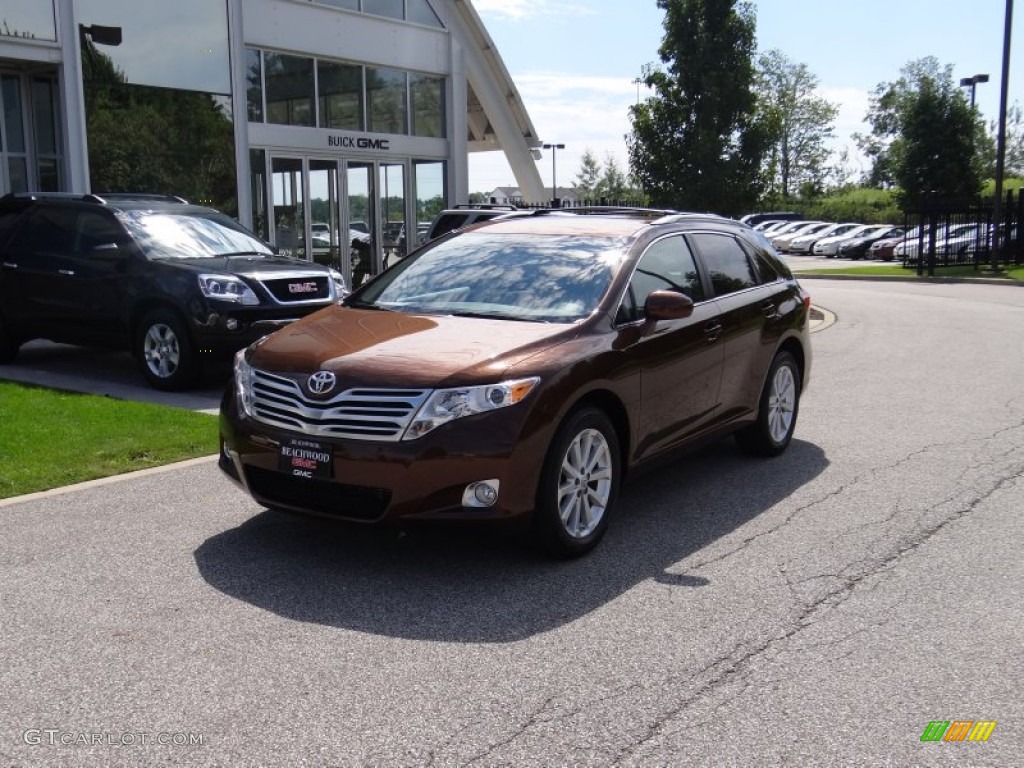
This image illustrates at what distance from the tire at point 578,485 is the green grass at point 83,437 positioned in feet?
11.4

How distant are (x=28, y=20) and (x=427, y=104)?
379 inches

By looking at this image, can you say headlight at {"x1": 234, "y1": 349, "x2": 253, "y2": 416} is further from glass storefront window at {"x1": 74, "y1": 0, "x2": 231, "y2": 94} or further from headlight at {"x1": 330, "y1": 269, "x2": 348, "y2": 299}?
glass storefront window at {"x1": 74, "y1": 0, "x2": 231, "y2": 94}

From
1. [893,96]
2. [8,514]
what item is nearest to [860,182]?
[893,96]

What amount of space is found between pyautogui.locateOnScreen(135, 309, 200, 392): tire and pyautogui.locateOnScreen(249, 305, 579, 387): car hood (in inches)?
181

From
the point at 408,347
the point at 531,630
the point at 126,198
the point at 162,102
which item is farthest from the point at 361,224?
the point at 531,630

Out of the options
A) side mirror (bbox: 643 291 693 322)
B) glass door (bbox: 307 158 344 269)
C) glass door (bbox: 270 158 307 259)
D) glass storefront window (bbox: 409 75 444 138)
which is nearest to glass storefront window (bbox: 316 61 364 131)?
glass door (bbox: 307 158 344 269)

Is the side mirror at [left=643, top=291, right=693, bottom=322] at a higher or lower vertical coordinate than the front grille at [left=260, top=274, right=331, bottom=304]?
higher

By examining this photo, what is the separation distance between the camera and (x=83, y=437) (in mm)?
8117

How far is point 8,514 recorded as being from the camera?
626 cm

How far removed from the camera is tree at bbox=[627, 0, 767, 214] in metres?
31.6

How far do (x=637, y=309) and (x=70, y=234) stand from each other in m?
7.82

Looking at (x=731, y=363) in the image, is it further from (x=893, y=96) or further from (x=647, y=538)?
(x=893, y=96)

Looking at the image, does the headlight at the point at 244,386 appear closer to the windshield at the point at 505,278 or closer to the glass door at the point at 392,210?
the windshield at the point at 505,278

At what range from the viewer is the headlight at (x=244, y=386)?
5616mm
